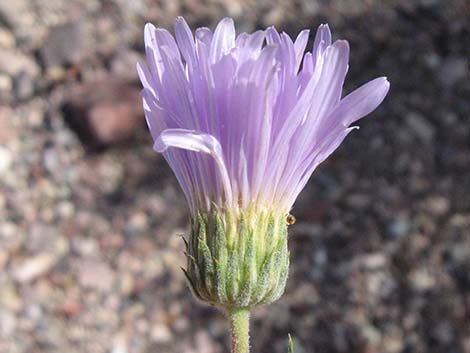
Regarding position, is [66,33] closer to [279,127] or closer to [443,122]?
[443,122]

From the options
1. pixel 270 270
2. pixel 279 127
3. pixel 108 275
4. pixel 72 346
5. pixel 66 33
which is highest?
pixel 66 33

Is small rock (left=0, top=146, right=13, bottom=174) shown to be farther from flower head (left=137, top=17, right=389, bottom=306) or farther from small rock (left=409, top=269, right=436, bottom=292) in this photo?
flower head (left=137, top=17, right=389, bottom=306)

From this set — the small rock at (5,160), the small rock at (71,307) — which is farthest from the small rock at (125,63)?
the small rock at (71,307)

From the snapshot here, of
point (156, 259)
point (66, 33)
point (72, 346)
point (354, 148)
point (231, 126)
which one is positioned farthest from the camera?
point (66, 33)

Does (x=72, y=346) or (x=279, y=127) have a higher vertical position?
(x=72, y=346)

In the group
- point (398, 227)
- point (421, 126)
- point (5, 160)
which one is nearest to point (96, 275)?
point (5, 160)

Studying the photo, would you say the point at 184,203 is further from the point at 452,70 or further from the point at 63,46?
the point at 452,70

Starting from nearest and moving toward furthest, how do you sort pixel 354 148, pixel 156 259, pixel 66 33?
pixel 156 259 < pixel 354 148 < pixel 66 33

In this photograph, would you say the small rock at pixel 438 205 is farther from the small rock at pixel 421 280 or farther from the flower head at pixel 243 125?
the flower head at pixel 243 125

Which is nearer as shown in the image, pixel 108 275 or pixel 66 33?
pixel 108 275

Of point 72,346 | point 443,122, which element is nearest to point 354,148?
point 443,122
